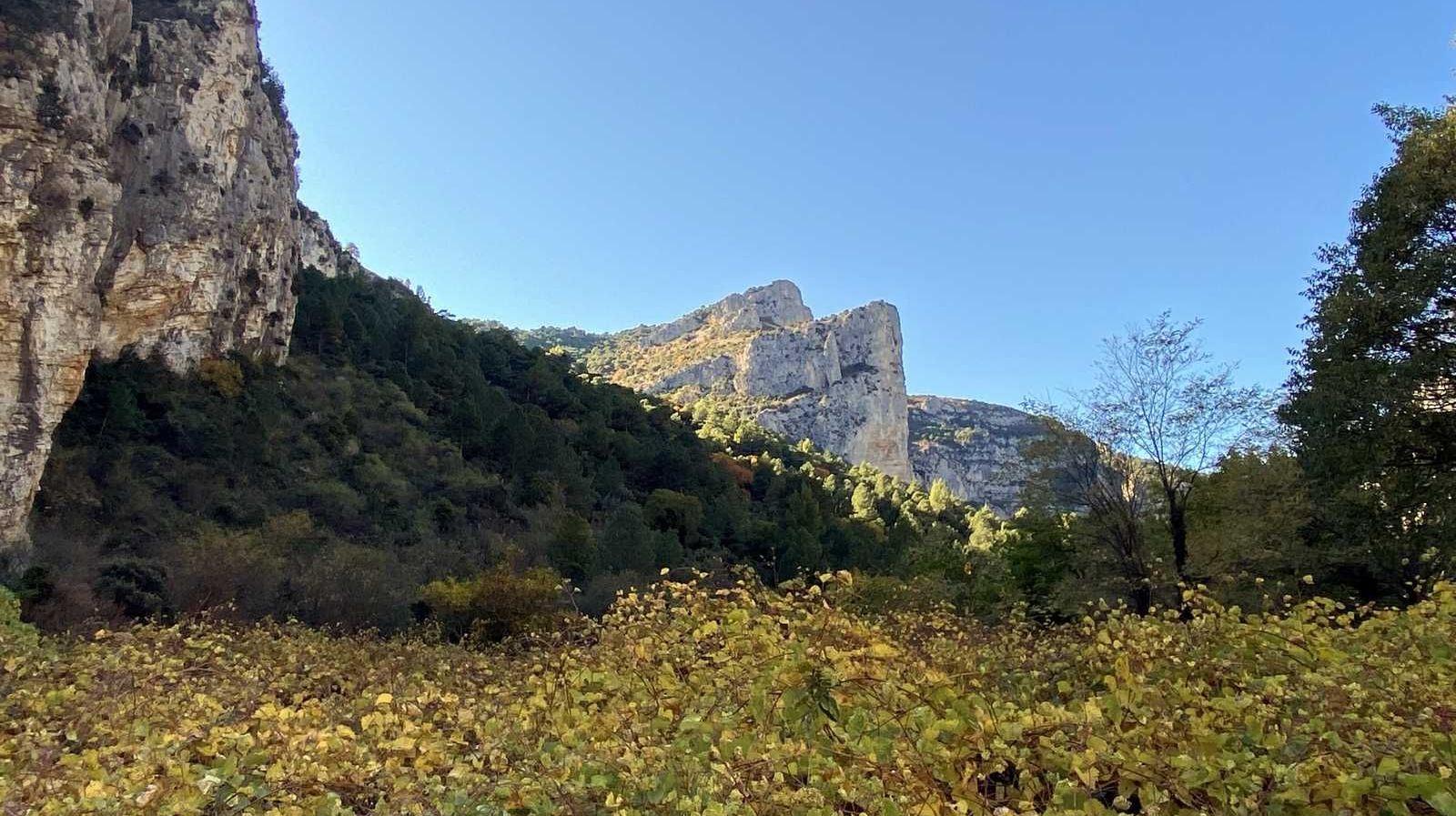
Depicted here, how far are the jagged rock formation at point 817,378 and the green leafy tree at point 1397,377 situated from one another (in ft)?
258

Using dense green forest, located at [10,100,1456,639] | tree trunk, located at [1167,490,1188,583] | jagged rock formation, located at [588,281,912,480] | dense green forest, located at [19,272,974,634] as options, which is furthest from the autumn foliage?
jagged rock formation, located at [588,281,912,480]

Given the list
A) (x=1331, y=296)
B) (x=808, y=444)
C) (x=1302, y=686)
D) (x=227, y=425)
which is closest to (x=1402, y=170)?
(x=1331, y=296)

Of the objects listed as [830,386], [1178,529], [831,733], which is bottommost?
[831,733]

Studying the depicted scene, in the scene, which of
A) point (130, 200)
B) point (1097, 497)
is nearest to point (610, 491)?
point (130, 200)

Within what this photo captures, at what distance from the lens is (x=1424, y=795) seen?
89.2 inches

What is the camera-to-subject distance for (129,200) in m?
28.0

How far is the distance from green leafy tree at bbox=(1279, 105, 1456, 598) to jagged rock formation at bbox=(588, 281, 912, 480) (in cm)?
7862

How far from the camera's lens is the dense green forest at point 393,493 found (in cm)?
1888

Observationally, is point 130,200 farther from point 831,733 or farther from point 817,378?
point 817,378

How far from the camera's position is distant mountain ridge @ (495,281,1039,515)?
9812cm

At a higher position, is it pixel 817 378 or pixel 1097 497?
pixel 817 378

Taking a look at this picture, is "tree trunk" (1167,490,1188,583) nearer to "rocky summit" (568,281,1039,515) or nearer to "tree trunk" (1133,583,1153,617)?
"tree trunk" (1133,583,1153,617)

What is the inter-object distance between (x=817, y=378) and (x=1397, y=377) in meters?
89.7

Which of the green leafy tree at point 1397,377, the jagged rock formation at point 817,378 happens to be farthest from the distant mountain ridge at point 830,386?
the green leafy tree at point 1397,377
